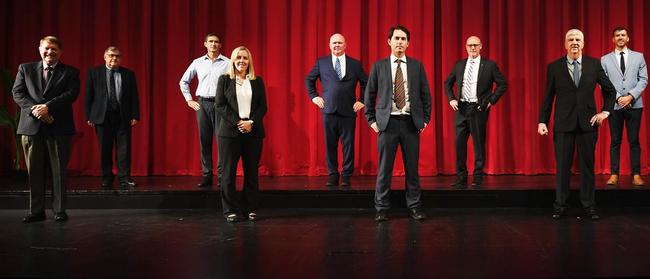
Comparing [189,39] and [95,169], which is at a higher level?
[189,39]

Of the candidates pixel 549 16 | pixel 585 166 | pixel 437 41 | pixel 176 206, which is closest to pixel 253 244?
pixel 176 206

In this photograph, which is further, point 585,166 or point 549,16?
point 549,16

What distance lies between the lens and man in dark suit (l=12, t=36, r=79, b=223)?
402cm

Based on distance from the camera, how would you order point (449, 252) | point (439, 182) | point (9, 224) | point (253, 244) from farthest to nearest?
1. point (439, 182)
2. point (9, 224)
3. point (253, 244)
4. point (449, 252)

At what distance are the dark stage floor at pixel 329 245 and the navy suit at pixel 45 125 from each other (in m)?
0.30

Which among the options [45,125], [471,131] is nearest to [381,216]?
[471,131]

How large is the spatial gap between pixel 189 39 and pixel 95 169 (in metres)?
1.96

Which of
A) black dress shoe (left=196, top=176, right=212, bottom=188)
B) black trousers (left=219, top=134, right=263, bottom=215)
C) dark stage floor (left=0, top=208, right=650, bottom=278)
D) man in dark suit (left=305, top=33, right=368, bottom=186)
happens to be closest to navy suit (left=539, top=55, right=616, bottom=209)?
dark stage floor (left=0, top=208, right=650, bottom=278)

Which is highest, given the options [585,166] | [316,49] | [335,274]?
[316,49]

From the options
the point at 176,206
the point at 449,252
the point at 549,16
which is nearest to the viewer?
the point at 449,252

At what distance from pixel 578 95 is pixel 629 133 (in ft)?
4.65

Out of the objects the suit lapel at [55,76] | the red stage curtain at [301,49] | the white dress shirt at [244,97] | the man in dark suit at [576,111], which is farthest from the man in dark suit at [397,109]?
the suit lapel at [55,76]

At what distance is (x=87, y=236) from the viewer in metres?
3.65

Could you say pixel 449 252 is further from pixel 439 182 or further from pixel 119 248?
pixel 439 182
